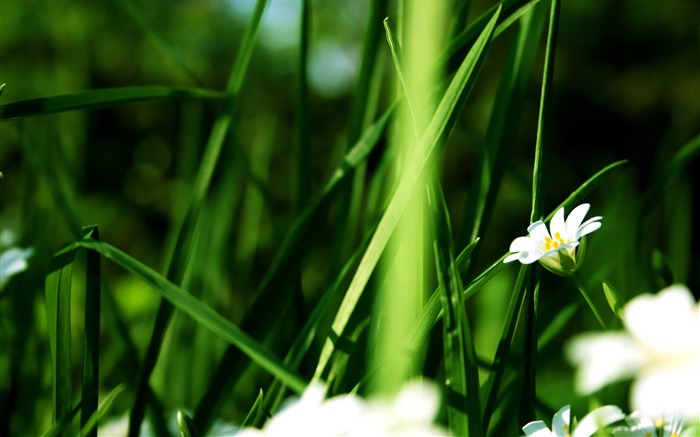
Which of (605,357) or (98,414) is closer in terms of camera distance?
(605,357)

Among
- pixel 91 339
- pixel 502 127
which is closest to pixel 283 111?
pixel 502 127

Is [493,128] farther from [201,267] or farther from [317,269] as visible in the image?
[317,269]

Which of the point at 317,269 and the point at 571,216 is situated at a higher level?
the point at 317,269

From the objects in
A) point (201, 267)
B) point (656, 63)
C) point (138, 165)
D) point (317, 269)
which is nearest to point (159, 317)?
point (201, 267)

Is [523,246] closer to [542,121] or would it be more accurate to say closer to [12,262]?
[542,121]

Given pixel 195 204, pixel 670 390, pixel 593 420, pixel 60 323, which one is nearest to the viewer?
pixel 670 390

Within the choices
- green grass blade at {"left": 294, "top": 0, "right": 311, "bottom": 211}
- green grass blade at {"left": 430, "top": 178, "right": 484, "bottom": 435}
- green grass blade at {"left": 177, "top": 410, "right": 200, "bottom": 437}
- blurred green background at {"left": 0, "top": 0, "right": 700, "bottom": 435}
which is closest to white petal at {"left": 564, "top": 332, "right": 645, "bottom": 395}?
green grass blade at {"left": 430, "top": 178, "right": 484, "bottom": 435}
